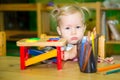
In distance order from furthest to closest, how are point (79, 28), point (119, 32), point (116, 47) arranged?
point (116, 47)
point (119, 32)
point (79, 28)

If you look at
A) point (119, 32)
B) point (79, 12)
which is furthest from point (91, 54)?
point (119, 32)

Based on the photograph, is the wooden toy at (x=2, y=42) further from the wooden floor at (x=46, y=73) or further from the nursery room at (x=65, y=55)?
the wooden floor at (x=46, y=73)

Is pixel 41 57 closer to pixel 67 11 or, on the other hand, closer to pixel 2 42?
pixel 67 11

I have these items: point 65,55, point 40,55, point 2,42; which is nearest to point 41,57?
point 40,55

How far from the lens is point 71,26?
4.00ft

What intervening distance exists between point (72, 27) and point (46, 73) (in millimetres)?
313

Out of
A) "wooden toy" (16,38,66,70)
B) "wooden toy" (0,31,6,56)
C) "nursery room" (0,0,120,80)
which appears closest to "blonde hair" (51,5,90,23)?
"nursery room" (0,0,120,80)

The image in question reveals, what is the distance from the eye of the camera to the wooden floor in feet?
3.04

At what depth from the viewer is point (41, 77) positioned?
94 centimetres

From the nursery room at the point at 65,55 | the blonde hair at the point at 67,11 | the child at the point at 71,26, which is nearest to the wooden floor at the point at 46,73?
the nursery room at the point at 65,55

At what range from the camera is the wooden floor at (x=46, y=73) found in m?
0.93

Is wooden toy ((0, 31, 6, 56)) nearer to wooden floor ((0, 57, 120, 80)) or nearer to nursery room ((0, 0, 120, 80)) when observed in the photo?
nursery room ((0, 0, 120, 80))

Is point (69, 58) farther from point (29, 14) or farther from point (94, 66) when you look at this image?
point (29, 14)

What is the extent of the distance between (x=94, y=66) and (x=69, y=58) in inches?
10.5
